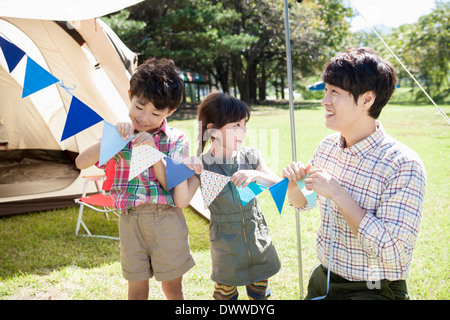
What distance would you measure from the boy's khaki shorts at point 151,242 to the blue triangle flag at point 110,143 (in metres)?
0.37

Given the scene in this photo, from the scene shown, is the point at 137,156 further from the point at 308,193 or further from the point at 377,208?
the point at 377,208

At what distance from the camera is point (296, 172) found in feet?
5.38

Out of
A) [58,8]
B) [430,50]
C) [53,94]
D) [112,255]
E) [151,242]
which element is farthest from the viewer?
[430,50]

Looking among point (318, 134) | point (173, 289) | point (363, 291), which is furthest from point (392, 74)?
point (318, 134)

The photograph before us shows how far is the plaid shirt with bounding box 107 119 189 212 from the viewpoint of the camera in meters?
1.92

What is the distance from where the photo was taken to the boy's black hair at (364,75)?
152 centimetres

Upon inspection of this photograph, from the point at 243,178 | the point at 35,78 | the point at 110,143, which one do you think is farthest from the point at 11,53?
the point at 243,178

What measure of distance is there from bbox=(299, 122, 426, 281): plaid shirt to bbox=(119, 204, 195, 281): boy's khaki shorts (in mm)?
775

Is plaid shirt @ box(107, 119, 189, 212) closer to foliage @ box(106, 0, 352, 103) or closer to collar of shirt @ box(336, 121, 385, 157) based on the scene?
collar of shirt @ box(336, 121, 385, 157)

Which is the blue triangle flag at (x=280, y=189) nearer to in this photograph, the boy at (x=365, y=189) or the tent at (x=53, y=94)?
the boy at (x=365, y=189)

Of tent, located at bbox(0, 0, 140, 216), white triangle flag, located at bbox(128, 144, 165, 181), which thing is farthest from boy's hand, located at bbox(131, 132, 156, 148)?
tent, located at bbox(0, 0, 140, 216)

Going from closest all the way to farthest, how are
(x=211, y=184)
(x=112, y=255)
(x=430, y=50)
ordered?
(x=211, y=184), (x=112, y=255), (x=430, y=50)

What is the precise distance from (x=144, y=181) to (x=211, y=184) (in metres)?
0.37

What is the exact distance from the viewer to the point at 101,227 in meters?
4.18
